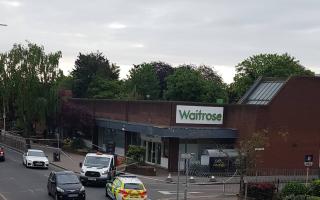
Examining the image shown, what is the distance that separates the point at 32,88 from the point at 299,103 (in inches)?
Result: 1115

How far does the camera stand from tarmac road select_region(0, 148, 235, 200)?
106ft

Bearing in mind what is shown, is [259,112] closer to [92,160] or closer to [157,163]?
[157,163]

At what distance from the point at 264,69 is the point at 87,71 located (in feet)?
112

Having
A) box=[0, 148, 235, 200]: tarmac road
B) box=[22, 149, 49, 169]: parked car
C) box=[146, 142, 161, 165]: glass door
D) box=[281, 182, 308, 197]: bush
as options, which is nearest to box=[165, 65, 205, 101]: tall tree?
box=[146, 142, 161, 165]: glass door

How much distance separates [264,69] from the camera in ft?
294

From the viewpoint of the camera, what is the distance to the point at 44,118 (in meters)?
64.2

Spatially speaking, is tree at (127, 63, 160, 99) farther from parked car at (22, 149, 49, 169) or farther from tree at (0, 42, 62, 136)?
parked car at (22, 149, 49, 169)

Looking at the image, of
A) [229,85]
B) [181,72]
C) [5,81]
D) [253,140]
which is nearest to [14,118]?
[5,81]

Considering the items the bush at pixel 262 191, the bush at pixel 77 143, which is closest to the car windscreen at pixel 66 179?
the bush at pixel 262 191

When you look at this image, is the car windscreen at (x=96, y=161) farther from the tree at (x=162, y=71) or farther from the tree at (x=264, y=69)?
the tree at (x=162, y=71)

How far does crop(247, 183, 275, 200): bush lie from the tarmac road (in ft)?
5.16

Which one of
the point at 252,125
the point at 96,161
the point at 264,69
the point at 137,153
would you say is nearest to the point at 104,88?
the point at 264,69

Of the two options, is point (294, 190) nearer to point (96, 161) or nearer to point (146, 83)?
point (96, 161)

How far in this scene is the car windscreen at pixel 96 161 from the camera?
3756 cm
